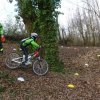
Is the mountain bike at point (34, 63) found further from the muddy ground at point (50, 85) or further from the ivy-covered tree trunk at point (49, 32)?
the ivy-covered tree trunk at point (49, 32)

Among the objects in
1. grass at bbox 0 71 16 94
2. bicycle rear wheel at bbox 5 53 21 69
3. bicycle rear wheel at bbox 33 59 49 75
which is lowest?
grass at bbox 0 71 16 94

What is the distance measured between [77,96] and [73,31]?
21.5 m

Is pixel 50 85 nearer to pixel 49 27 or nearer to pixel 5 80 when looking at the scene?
pixel 5 80

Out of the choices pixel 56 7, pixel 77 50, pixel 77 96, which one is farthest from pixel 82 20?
pixel 77 96

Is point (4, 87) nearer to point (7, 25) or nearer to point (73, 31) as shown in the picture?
point (7, 25)

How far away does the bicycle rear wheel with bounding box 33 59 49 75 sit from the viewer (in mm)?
13750

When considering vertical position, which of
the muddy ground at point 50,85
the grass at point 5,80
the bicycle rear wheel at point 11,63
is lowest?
the muddy ground at point 50,85

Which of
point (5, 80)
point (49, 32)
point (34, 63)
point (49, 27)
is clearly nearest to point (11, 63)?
point (34, 63)

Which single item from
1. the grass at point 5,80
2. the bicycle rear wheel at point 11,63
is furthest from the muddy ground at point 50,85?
the bicycle rear wheel at point 11,63

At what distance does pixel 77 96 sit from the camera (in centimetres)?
1189

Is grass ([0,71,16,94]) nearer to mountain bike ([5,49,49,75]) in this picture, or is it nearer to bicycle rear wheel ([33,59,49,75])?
mountain bike ([5,49,49,75])

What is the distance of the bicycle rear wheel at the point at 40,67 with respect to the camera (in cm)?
1375

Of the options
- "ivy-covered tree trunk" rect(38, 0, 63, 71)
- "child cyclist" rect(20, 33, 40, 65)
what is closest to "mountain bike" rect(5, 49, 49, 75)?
"child cyclist" rect(20, 33, 40, 65)

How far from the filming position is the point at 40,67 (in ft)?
45.3
